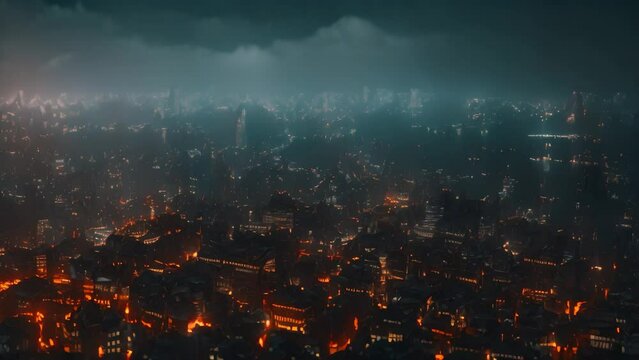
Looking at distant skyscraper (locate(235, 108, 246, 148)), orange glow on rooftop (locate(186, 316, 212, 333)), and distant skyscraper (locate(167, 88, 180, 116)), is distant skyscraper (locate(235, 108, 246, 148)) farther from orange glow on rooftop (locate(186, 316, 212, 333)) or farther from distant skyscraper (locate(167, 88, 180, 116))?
orange glow on rooftop (locate(186, 316, 212, 333))

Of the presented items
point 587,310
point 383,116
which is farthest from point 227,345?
point 383,116

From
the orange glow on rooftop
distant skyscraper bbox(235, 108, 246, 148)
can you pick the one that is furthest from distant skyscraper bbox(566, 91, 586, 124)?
the orange glow on rooftop

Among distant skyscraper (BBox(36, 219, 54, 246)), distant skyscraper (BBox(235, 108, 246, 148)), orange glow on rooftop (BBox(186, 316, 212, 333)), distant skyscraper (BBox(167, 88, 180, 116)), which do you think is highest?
distant skyscraper (BBox(167, 88, 180, 116))

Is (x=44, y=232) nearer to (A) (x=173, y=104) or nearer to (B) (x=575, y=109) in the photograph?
(B) (x=575, y=109)

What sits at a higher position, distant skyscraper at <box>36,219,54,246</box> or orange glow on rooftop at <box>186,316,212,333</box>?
orange glow on rooftop at <box>186,316,212,333</box>

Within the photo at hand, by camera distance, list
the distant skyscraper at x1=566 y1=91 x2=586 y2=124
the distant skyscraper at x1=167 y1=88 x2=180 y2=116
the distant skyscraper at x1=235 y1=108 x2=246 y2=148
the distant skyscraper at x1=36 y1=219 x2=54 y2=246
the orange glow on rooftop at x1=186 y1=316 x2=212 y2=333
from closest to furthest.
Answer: the orange glow on rooftop at x1=186 y1=316 x2=212 y2=333
the distant skyscraper at x1=36 y1=219 x2=54 y2=246
the distant skyscraper at x1=566 y1=91 x2=586 y2=124
the distant skyscraper at x1=235 y1=108 x2=246 y2=148
the distant skyscraper at x1=167 y1=88 x2=180 y2=116

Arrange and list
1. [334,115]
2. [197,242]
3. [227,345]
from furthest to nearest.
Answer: [334,115] → [197,242] → [227,345]

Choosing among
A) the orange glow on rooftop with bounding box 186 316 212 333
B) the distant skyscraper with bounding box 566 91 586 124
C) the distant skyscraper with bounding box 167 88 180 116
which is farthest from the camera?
the distant skyscraper with bounding box 167 88 180 116

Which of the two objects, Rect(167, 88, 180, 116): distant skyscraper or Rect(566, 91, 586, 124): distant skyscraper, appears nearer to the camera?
Rect(566, 91, 586, 124): distant skyscraper

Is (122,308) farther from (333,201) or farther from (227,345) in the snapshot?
(333,201)
